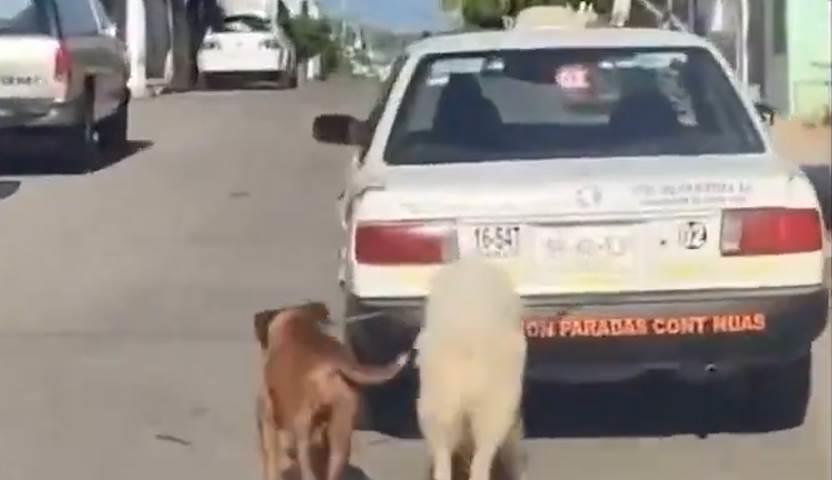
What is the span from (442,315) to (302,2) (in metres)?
50.2

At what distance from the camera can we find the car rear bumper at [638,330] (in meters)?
7.10

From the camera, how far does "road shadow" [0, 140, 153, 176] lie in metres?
18.8

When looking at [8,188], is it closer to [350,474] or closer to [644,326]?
[350,474]

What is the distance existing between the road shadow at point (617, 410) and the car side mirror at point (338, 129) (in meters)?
1.17

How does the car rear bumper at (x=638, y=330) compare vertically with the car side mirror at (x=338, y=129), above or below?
below

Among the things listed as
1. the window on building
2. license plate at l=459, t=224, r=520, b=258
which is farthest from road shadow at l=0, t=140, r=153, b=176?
license plate at l=459, t=224, r=520, b=258

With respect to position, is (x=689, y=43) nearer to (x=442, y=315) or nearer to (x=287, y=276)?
(x=442, y=315)

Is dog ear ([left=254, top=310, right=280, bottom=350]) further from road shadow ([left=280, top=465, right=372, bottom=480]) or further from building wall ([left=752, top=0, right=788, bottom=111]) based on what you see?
building wall ([left=752, top=0, right=788, bottom=111])

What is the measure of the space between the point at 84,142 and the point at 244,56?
1933 centimetres

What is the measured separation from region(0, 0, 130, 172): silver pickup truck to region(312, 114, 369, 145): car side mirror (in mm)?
9289

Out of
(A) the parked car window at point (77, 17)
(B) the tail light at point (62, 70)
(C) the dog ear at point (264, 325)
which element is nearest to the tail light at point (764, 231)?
(C) the dog ear at point (264, 325)

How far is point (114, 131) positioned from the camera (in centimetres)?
2167

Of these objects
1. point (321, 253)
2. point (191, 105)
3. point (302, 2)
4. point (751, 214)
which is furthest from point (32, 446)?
point (302, 2)

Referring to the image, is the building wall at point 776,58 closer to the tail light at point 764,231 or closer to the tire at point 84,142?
the tire at point 84,142
